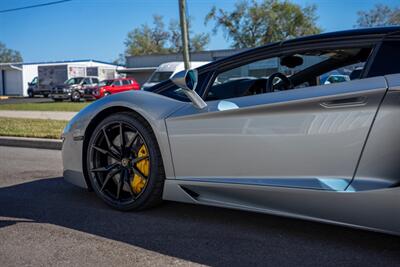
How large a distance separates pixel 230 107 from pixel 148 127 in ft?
2.43

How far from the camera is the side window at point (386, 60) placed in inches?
98.0

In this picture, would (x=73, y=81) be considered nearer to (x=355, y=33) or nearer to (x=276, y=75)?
(x=276, y=75)

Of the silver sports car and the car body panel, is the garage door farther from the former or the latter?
the car body panel

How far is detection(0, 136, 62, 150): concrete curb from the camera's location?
23.7ft

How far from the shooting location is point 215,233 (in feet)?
9.80

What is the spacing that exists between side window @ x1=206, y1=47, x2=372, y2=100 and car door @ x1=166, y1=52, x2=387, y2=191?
0.26m

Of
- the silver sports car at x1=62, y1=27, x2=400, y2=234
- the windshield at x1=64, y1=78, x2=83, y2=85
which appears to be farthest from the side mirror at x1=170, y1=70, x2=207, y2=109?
the windshield at x1=64, y1=78, x2=83, y2=85

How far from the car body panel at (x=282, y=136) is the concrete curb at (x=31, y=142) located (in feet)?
15.2

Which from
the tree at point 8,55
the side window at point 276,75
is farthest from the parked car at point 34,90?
the tree at point 8,55

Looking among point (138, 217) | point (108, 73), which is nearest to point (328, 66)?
point (138, 217)

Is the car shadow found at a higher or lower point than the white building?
lower

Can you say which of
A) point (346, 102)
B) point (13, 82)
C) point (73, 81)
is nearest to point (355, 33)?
point (346, 102)

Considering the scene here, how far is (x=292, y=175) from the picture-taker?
2668 millimetres

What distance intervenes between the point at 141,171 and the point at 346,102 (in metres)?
1.65
